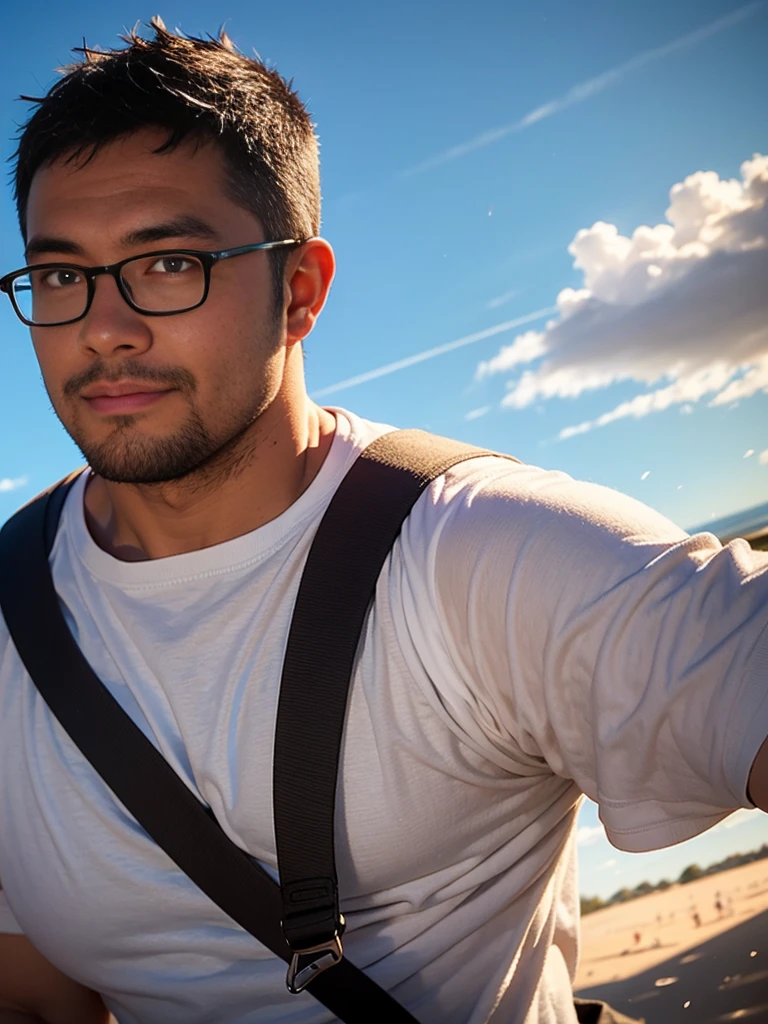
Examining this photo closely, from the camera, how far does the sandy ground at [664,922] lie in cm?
366

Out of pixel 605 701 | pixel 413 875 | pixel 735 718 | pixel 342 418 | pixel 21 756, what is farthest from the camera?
pixel 342 418

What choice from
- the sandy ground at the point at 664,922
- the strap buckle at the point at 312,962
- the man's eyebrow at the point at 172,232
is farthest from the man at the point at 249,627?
the sandy ground at the point at 664,922

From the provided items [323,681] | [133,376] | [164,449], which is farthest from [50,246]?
[323,681]

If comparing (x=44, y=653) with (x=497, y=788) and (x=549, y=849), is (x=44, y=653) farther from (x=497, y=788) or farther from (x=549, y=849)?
(x=549, y=849)

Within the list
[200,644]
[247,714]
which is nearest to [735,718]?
[247,714]

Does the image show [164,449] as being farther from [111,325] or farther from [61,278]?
[61,278]

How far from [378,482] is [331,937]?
70 cm

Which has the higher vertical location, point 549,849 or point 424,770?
point 424,770

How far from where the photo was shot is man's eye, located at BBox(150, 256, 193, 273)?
5.24ft

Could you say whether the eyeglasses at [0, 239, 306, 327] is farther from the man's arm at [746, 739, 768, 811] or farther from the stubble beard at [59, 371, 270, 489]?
the man's arm at [746, 739, 768, 811]

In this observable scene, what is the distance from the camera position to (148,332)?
5.17 ft

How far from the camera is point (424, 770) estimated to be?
1446mm

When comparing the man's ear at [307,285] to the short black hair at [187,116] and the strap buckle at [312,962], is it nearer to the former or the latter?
the short black hair at [187,116]

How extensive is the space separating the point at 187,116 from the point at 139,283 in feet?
1.17
